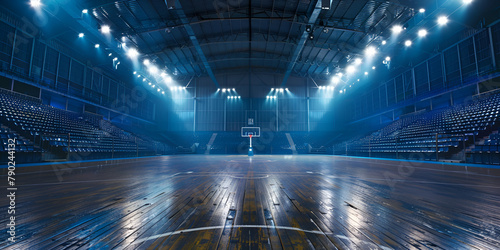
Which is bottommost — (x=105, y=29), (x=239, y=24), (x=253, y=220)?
(x=253, y=220)

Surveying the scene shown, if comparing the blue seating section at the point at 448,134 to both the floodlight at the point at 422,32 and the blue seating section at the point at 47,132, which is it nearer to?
the floodlight at the point at 422,32

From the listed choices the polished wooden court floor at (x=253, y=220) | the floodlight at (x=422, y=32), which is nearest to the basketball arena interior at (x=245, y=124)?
the polished wooden court floor at (x=253, y=220)

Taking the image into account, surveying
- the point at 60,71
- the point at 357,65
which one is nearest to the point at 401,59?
the point at 357,65

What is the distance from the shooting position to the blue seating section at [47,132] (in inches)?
317

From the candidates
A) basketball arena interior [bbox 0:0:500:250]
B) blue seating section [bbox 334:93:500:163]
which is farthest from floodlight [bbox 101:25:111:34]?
blue seating section [bbox 334:93:500:163]

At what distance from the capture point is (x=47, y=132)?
9828mm

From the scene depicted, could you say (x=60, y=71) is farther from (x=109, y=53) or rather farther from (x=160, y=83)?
(x=160, y=83)

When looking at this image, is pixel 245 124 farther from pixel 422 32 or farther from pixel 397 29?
pixel 422 32

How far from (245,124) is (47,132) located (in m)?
18.2

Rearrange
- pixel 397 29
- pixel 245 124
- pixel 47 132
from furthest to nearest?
pixel 245 124
pixel 397 29
pixel 47 132

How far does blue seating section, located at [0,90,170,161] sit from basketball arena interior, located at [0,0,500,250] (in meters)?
0.09

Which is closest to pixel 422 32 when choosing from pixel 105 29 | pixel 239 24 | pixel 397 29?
pixel 397 29

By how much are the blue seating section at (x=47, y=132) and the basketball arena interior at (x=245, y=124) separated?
0.09 metres

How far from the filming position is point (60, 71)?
47.4 feet
